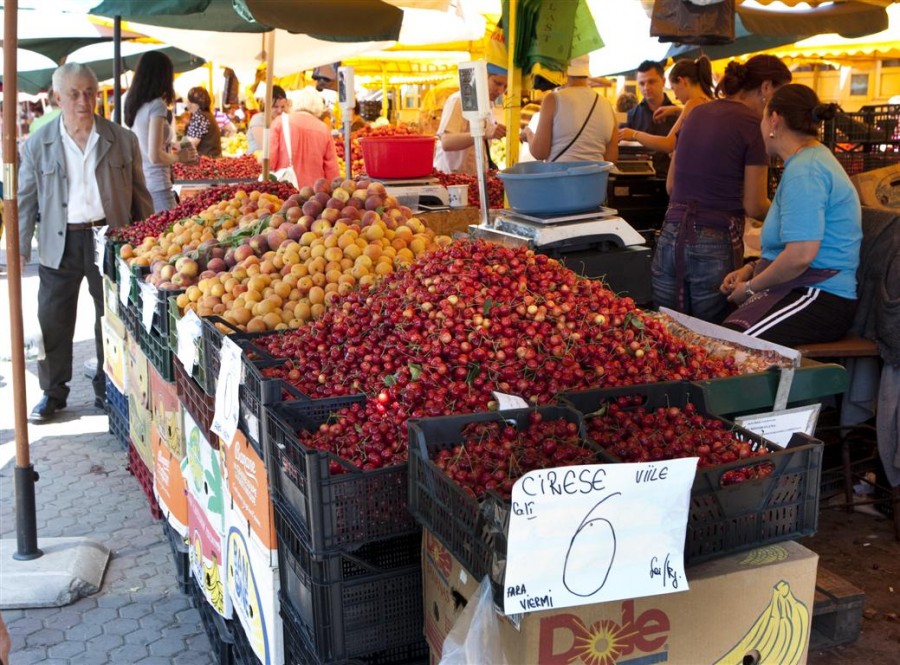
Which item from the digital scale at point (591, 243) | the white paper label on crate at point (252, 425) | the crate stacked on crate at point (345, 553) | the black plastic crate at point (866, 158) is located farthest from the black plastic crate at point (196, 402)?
the black plastic crate at point (866, 158)

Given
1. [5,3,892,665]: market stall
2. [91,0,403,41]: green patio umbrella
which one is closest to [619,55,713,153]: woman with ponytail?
[5,3,892,665]: market stall

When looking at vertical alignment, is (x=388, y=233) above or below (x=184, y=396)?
above

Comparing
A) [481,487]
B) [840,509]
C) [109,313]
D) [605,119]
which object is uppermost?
[605,119]

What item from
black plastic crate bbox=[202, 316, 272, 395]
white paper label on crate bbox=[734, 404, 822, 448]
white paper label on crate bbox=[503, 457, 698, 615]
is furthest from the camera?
black plastic crate bbox=[202, 316, 272, 395]

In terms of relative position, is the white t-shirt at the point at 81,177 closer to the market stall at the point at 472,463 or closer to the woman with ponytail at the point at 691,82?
the market stall at the point at 472,463

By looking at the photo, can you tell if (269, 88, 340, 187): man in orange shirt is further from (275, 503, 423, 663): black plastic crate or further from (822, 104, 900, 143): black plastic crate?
(275, 503, 423, 663): black plastic crate

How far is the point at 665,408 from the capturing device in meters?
2.03

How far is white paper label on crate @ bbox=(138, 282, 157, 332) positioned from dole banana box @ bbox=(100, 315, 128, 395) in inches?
26.8

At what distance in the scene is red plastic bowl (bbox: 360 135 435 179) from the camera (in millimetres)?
5359

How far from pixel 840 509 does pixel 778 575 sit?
2695 mm

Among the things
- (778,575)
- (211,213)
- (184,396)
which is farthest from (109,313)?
(778,575)

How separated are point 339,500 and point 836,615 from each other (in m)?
2.01

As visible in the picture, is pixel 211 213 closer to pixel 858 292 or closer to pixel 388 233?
pixel 388 233

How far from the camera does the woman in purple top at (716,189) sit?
4.31m
